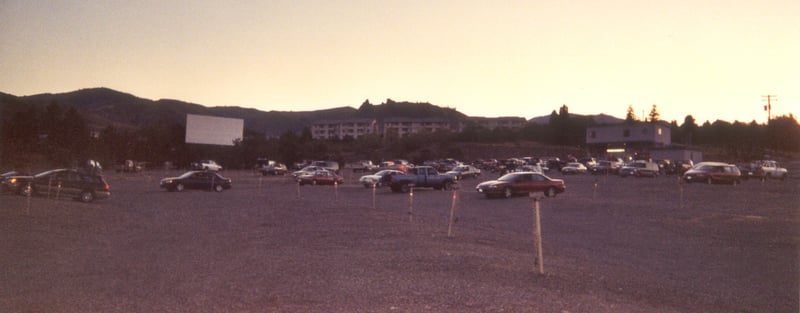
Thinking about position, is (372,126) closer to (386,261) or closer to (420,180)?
(420,180)

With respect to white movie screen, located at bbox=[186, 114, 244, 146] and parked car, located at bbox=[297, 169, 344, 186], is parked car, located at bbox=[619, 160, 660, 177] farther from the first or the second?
white movie screen, located at bbox=[186, 114, 244, 146]

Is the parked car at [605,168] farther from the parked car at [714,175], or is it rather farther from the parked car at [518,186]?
the parked car at [518,186]

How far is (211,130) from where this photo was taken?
305 ft

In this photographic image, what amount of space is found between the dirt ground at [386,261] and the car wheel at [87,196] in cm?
253

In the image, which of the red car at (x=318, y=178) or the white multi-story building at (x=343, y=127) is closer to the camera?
the red car at (x=318, y=178)

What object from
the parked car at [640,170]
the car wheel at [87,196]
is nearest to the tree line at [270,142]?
the car wheel at [87,196]

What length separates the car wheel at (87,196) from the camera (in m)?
24.0

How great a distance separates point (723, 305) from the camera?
8867mm

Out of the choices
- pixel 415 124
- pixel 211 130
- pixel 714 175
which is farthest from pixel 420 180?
pixel 415 124

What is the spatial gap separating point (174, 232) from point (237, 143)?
87053 millimetres

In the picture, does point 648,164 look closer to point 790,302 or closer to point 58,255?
point 790,302

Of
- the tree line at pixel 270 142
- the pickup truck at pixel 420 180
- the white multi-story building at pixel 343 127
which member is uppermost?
the white multi-story building at pixel 343 127

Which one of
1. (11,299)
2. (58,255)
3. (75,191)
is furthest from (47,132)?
(11,299)

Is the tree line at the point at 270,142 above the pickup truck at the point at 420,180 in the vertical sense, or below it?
above
